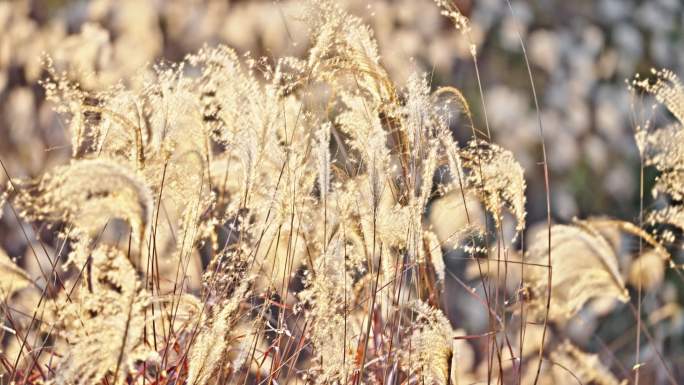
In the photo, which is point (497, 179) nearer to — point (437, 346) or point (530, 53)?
point (437, 346)

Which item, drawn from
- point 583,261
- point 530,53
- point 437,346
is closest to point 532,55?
point 530,53

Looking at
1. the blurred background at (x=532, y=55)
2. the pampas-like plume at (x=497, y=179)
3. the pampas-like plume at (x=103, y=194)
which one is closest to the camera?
the pampas-like plume at (x=103, y=194)

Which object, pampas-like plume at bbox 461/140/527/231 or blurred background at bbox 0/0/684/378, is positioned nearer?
pampas-like plume at bbox 461/140/527/231

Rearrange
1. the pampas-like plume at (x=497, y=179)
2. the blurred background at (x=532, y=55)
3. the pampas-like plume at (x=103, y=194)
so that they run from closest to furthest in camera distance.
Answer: the pampas-like plume at (x=103, y=194), the pampas-like plume at (x=497, y=179), the blurred background at (x=532, y=55)

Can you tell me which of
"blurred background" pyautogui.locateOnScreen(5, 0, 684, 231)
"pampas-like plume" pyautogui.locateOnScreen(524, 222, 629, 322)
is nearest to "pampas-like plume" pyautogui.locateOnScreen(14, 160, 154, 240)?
"pampas-like plume" pyautogui.locateOnScreen(524, 222, 629, 322)

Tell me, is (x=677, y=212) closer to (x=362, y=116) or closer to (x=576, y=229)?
(x=576, y=229)

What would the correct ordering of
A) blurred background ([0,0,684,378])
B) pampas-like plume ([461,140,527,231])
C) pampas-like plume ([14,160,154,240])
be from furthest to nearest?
blurred background ([0,0,684,378])
pampas-like plume ([461,140,527,231])
pampas-like plume ([14,160,154,240])

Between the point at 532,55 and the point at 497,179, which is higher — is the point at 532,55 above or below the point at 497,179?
above

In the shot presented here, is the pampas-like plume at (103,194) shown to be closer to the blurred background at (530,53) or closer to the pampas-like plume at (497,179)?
the pampas-like plume at (497,179)

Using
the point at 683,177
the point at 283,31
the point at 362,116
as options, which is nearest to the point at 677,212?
the point at 683,177

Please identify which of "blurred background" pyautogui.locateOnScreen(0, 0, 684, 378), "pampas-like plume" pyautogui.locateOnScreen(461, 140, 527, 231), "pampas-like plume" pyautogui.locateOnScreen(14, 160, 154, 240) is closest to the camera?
"pampas-like plume" pyautogui.locateOnScreen(14, 160, 154, 240)

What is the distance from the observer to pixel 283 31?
160cm

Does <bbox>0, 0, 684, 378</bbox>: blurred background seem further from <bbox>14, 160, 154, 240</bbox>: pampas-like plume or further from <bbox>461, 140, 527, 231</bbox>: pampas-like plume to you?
<bbox>14, 160, 154, 240</bbox>: pampas-like plume

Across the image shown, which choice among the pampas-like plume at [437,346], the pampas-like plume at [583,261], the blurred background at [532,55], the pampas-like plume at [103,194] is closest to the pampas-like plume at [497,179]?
the pampas-like plume at [583,261]
